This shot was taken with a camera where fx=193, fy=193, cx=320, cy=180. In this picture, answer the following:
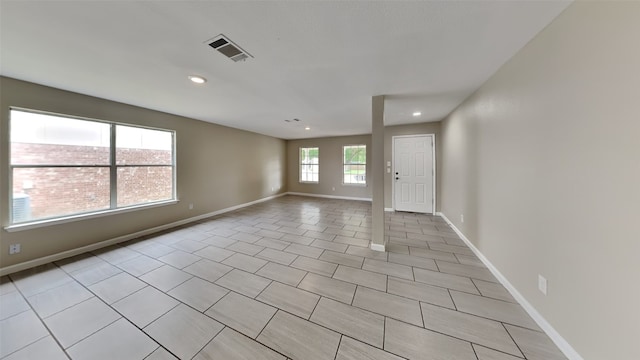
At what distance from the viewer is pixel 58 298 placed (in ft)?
6.11

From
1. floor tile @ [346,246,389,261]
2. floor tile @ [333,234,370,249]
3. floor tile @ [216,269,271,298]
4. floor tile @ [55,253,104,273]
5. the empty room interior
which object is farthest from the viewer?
floor tile @ [333,234,370,249]

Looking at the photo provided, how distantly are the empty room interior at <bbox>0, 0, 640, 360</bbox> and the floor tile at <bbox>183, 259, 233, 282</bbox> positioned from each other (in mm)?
28

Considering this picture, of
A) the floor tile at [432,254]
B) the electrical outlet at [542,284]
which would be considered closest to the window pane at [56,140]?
the floor tile at [432,254]

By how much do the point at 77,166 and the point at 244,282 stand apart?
3112 mm

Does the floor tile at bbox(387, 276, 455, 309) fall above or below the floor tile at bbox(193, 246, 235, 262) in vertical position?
below

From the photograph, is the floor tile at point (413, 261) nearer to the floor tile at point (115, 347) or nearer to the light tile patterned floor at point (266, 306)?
the light tile patterned floor at point (266, 306)

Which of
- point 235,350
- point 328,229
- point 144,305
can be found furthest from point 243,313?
point 328,229

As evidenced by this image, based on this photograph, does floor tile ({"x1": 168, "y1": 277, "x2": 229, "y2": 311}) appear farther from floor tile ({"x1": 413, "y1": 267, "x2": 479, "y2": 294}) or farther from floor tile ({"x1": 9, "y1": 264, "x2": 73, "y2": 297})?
floor tile ({"x1": 413, "y1": 267, "x2": 479, "y2": 294})

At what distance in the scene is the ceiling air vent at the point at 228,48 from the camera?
64.2 inches

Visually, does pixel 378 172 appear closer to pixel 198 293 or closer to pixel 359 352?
pixel 359 352

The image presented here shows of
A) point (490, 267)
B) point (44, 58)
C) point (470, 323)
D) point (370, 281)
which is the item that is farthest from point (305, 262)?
point (44, 58)

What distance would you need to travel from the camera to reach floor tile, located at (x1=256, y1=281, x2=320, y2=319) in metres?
1.72

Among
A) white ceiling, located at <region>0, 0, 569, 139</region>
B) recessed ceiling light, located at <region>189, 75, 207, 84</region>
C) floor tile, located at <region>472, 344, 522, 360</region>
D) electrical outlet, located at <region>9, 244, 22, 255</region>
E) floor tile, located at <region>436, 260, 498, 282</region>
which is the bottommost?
floor tile, located at <region>472, 344, 522, 360</region>

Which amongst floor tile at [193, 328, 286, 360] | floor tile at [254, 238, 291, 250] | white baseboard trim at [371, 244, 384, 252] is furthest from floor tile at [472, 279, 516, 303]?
floor tile at [254, 238, 291, 250]
